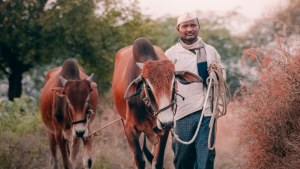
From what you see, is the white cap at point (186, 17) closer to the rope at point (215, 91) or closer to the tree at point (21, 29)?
the rope at point (215, 91)

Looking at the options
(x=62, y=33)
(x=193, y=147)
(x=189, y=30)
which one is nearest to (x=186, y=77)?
(x=189, y=30)

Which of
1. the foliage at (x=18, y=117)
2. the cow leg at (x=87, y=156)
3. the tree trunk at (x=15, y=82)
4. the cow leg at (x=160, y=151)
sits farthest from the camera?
the tree trunk at (x=15, y=82)

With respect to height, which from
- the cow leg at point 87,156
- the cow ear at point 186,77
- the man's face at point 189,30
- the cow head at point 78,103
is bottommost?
the cow leg at point 87,156

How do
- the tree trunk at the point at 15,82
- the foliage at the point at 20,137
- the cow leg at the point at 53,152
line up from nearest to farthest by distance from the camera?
the foliage at the point at 20,137 < the cow leg at the point at 53,152 < the tree trunk at the point at 15,82

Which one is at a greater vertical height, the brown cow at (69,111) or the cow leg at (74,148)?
the brown cow at (69,111)

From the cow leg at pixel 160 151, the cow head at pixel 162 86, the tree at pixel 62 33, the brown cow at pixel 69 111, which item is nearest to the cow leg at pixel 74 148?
the brown cow at pixel 69 111

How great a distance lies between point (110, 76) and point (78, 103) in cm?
1040

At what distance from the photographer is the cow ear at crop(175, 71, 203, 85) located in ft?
21.5

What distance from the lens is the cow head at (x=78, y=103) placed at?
8.23 meters

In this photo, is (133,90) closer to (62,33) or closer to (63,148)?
(63,148)

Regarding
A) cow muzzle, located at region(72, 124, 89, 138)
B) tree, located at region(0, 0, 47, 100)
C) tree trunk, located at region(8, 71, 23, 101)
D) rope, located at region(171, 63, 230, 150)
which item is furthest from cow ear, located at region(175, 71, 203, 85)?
tree trunk, located at region(8, 71, 23, 101)

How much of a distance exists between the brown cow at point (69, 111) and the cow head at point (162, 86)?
1748 millimetres

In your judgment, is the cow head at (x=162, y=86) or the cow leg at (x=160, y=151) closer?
the cow head at (x=162, y=86)

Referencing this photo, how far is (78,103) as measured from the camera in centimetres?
829
